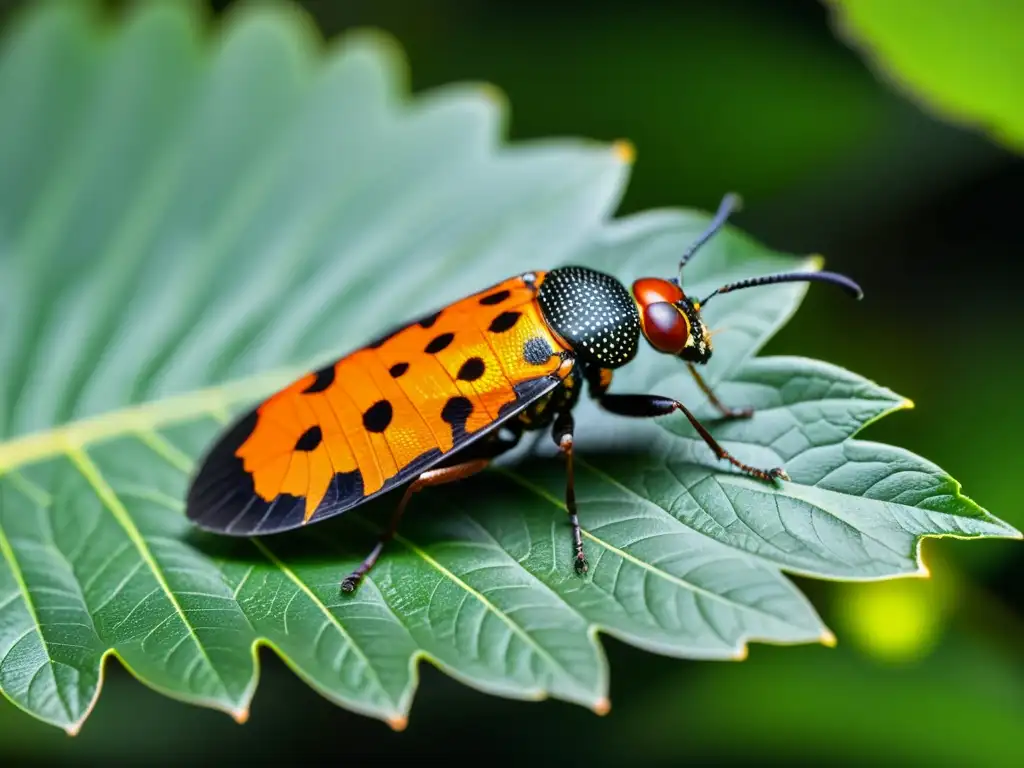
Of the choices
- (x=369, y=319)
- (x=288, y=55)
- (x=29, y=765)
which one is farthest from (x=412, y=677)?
(x=288, y=55)

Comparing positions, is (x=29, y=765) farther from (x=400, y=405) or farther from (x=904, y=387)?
(x=904, y=387)

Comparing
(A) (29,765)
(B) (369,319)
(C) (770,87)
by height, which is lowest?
(A) (29,765)

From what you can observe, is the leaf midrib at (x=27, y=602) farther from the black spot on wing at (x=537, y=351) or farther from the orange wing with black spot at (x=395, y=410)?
the black spot on wing at (x=537, y=351)

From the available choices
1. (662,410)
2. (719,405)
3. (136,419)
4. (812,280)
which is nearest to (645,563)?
(662,410)

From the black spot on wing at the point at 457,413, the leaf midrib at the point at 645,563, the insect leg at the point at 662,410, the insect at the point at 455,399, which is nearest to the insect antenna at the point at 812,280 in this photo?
the insect at the point at 455,399

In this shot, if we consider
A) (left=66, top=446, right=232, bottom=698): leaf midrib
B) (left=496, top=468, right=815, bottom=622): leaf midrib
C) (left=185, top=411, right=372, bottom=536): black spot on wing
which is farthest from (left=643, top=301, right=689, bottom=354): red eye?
(left=66, top=446, right=232, bottom=698): leaf midrib
